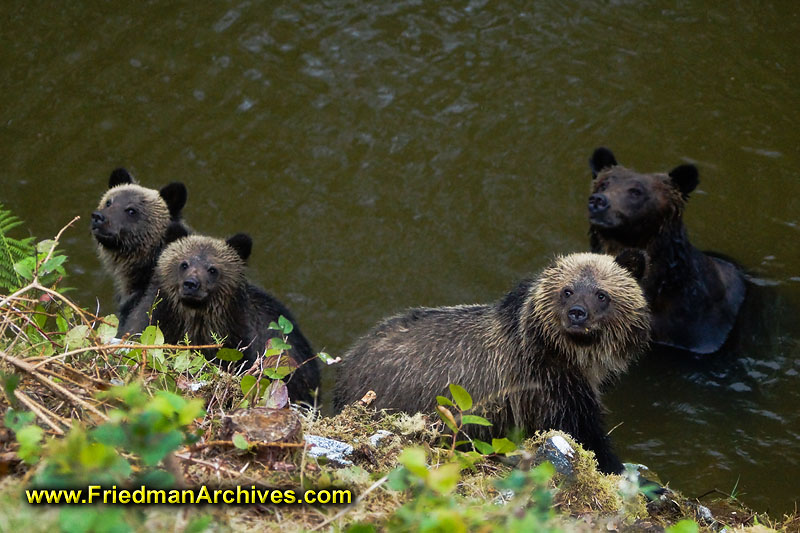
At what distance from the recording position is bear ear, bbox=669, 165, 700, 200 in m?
9.04

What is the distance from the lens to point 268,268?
1035cm

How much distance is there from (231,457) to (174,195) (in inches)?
216

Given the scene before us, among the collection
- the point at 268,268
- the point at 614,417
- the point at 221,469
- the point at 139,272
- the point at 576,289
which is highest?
the point at 221,469

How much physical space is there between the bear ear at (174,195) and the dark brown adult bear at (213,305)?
118 cm

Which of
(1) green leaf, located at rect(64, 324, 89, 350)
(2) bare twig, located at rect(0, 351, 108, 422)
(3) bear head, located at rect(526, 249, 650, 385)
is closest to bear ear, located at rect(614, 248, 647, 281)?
(3) bear head, located at rect(526, 249, 650, 385)

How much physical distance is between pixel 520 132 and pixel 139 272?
5.21 meters

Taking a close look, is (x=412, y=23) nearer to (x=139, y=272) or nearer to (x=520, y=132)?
(x=520, y=132)

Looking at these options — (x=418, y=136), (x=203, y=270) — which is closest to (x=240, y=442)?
(x=203, y=270)

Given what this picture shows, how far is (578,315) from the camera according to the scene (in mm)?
5949

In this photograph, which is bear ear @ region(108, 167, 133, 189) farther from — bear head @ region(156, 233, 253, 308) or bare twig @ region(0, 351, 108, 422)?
bare twig @ region(0, 351, 108, 422)

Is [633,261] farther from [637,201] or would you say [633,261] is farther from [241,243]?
[241,243]

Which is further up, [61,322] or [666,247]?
[61,322]

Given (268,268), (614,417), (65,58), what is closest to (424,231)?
(268,268)

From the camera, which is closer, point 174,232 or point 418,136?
point 174,232
